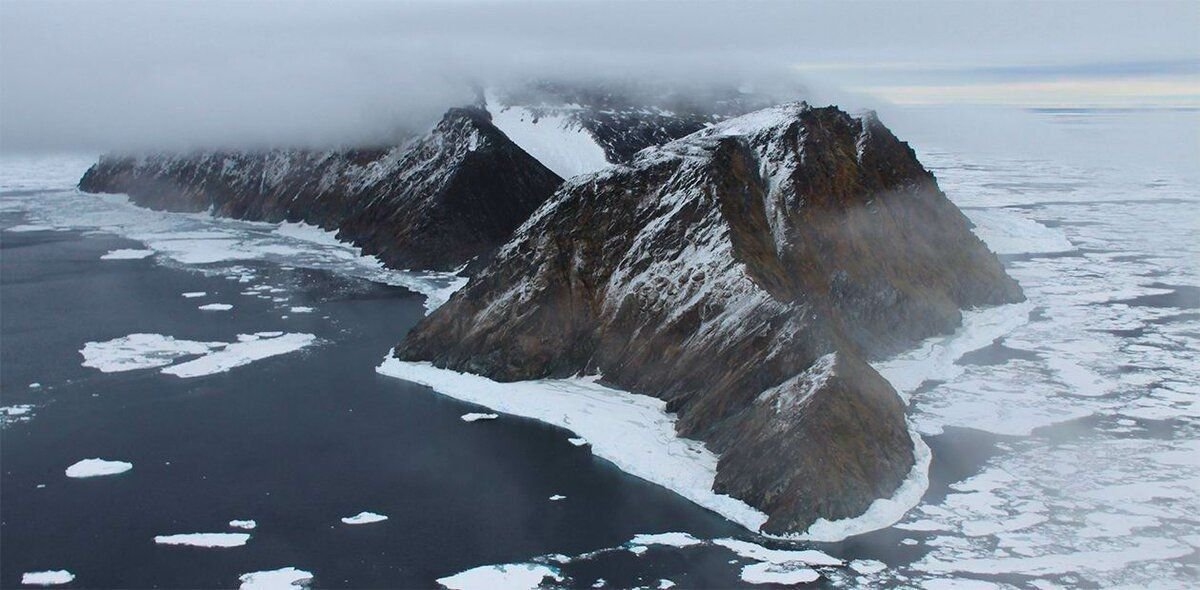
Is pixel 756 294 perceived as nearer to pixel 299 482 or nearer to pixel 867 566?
pixel 867 566

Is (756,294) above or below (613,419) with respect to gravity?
above

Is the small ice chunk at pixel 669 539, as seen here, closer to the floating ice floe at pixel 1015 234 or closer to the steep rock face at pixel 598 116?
the floating ice floe at pixel 1015 234

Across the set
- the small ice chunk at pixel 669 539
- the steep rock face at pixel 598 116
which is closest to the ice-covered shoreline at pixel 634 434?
the small ice chunk at pixel 669 539

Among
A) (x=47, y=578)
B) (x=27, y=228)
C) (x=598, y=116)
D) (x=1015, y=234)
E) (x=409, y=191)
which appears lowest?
(x=47, y=578)

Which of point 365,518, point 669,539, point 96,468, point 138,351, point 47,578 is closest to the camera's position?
point 47,578

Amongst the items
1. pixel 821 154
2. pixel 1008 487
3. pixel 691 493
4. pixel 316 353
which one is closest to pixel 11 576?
pixel 691 493

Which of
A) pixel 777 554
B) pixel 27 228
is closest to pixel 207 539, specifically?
pixel 777 554

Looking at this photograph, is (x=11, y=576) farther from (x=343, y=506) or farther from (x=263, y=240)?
(x=263, y=240)
